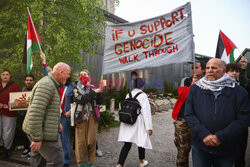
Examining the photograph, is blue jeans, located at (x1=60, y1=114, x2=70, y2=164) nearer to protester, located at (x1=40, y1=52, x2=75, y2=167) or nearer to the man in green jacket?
protester, located at (x1=40, y1=52, x2=75, y2=167)

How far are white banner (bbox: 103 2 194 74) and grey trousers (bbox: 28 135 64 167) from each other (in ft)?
5.82

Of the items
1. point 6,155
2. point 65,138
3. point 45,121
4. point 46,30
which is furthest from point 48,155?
point 46,30

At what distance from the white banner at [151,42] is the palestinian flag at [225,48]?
143 centimetres

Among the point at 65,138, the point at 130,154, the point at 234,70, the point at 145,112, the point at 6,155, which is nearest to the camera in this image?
the point at 234,70

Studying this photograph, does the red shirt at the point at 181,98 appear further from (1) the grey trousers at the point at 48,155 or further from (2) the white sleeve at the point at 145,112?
(1) the grey trousers at the point at 48,155

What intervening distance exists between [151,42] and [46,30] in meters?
3.76

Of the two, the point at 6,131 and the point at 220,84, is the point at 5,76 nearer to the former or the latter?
→ the point at 6,131

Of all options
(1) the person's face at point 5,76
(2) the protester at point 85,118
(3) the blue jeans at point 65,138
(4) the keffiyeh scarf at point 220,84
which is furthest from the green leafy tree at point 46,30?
(4) the keffiyeh scarf at point 220,84

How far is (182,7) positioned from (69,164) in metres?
4.07

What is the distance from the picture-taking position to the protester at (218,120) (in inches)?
93.8

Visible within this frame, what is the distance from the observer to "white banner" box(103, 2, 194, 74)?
12.0 ft

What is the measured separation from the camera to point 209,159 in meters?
2.61

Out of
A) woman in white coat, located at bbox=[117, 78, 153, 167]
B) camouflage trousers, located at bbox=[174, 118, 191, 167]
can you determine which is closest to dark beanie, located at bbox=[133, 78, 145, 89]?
woman in white coat, located at bbox=[117, 78, 153, 167]

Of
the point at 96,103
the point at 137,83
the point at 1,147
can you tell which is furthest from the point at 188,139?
the point at 1,147
